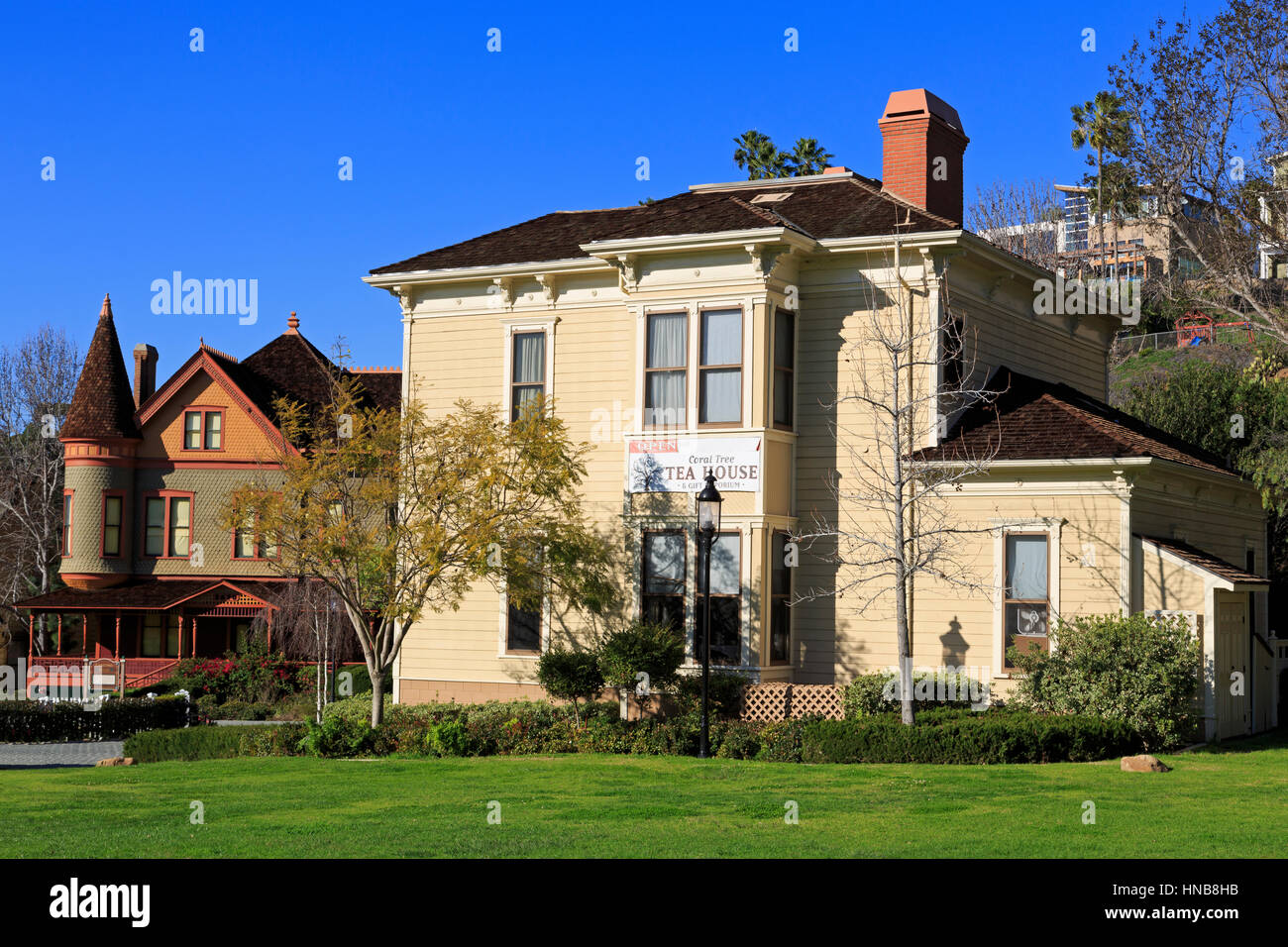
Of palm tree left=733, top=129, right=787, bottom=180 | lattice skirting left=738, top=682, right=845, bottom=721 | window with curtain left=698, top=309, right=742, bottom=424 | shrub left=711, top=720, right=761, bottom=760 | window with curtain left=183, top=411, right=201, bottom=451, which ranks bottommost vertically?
shrub left=711, top=720, right=761, bottom=760

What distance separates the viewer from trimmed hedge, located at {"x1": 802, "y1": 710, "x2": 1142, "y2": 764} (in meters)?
19.1

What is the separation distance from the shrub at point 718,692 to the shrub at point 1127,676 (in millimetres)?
4750

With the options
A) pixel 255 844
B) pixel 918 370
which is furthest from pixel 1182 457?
pixel 255 844

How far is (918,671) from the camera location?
22.5 m

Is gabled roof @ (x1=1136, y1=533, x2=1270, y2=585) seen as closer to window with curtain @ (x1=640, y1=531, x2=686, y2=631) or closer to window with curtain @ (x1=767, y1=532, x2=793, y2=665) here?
window with curtain @ (x1=767, y1=532, x2=793, y2=665)

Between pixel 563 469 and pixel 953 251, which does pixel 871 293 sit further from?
pixel 563 469

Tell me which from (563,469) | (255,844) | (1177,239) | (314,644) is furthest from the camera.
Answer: (314,644)

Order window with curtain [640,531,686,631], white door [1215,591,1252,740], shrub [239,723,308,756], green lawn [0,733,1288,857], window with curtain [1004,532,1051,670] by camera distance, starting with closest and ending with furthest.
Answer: green lawn [0,733,1288,857] → white door [1215,591,1252,740] → window with curtain [1004,532,1051,670] → shrub [239,723,308,756] → window with curtain [640,531,686,631]

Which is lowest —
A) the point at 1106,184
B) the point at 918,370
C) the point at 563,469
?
the point at 563,469

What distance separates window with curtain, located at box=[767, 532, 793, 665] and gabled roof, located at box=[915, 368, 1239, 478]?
2.90 meters

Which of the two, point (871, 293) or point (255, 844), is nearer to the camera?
point (255, 844)

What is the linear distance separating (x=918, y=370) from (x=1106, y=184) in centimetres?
803

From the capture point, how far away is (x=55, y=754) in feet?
93.1

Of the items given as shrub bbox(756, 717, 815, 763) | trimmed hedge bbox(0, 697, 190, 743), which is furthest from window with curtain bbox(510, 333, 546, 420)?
trimmed hedge bbox(0, 697, 190, 743)
